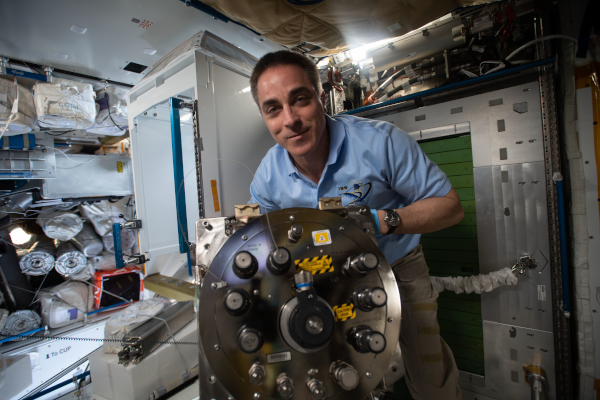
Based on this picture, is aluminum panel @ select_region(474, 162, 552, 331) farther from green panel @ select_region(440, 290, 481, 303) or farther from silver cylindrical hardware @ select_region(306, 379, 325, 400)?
silver cylindrical hardware @ select_region(306, 379, 325, 400)

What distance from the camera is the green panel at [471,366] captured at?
221 centimetres

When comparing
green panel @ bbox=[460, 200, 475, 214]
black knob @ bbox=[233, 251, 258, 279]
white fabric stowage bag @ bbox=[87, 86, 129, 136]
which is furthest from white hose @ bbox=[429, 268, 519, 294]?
white fabric stowage bag @ bbox=[87, 86, 129, 136]

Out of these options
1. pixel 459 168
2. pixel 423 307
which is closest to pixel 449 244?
pixel 459 168

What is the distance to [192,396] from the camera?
1.68 meters

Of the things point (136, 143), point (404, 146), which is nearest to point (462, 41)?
point (404, 146)

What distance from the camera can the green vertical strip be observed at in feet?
7.33

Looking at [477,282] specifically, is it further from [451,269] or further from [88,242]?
[88,242]

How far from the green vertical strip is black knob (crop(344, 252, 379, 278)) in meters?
1.84

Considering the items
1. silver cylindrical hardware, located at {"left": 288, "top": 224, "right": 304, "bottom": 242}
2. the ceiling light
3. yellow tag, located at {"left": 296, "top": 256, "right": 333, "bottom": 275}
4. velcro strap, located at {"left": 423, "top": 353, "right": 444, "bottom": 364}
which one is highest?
the ceiling light

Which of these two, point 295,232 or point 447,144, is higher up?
point 447,144

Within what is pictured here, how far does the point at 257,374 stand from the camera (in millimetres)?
764

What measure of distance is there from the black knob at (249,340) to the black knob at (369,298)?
1.07ft

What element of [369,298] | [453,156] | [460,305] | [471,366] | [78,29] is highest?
[78,29]

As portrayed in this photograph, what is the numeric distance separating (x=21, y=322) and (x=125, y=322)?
3.34 m
